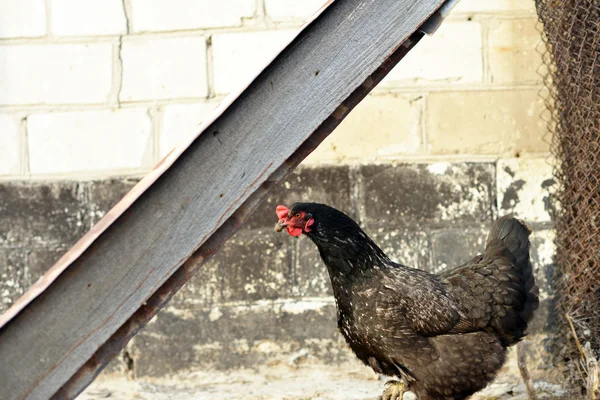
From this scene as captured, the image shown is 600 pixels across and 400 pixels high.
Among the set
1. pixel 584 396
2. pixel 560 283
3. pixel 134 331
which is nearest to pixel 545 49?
pixel 560 283

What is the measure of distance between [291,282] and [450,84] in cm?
152

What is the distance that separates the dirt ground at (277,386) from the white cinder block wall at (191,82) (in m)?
1.28

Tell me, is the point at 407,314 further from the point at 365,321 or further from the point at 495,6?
the point at 495,6

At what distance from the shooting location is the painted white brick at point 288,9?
4.11m

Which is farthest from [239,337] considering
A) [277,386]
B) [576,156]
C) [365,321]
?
[576,156]

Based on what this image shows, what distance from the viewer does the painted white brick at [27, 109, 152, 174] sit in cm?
417

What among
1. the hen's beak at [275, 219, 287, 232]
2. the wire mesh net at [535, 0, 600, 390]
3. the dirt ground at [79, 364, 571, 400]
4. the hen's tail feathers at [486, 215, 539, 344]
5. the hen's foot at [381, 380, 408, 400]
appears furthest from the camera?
the dirt ground at [79, 364, 571, 400]

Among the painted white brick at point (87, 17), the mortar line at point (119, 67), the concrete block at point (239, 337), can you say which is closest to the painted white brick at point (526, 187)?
the concrete block at point (239, 337)

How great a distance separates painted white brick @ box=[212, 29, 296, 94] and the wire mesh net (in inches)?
59.5

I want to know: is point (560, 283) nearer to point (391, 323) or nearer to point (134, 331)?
point (391, 323)

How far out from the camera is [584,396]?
12.1 feet

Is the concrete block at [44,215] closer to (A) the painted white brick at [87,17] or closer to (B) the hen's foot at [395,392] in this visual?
(A) the painted white brick at [87,17]

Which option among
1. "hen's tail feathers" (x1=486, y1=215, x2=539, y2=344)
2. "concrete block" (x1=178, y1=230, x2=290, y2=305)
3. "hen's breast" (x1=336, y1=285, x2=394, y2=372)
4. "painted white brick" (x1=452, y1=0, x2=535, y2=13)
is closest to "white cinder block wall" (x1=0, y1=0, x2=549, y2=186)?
"painted white brick" (x1=452, y1=0, x2=535, y2=13)

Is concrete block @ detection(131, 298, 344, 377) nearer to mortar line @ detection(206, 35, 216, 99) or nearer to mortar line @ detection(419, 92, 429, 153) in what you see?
mortar line @ detection(419, 92, 429, 153)
